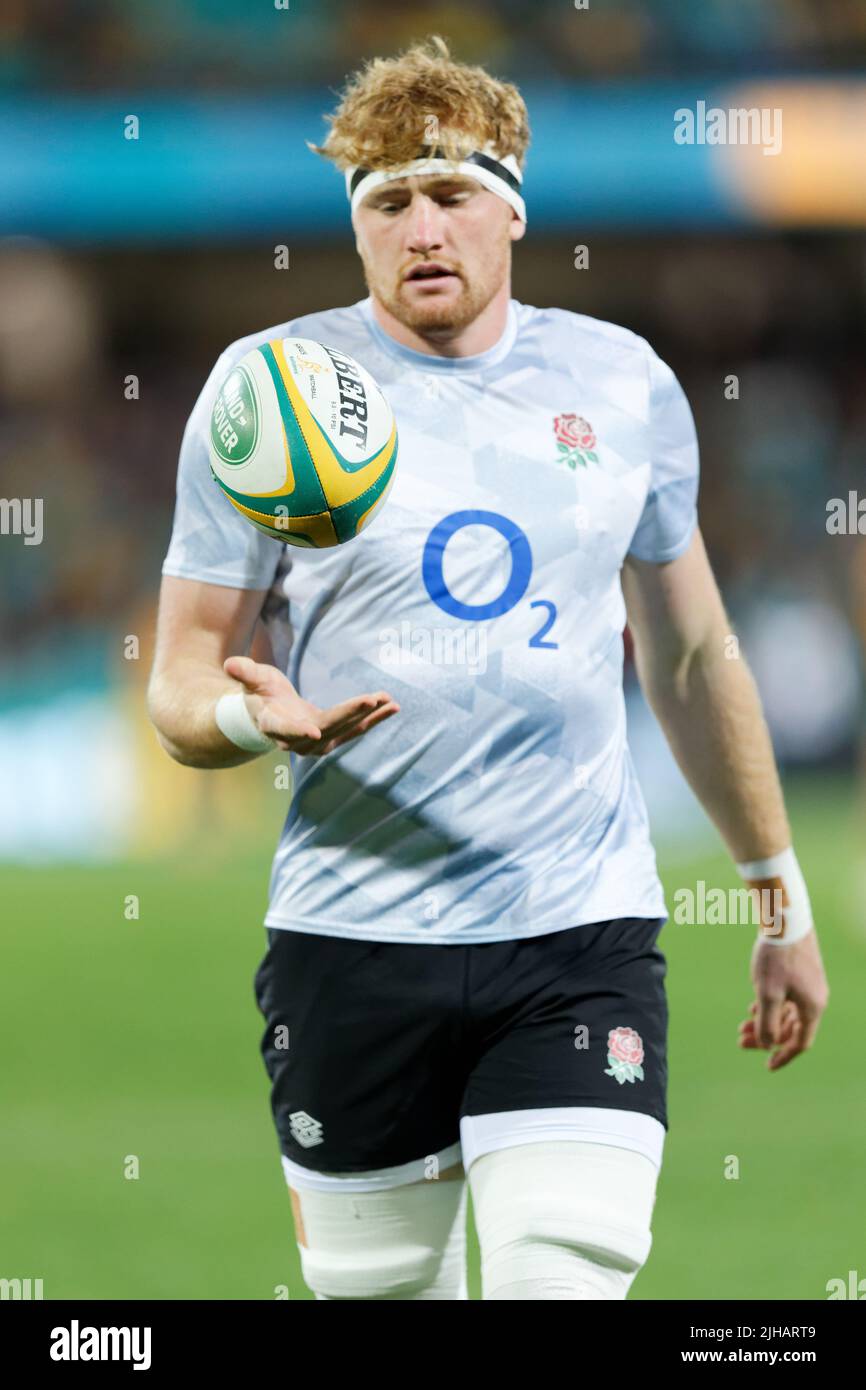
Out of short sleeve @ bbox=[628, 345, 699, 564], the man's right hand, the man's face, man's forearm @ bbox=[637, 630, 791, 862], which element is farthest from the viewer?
man's forearm @ bbox=[637, 630, 791, 862]

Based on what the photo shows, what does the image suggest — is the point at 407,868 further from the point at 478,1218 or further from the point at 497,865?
the point at 478,1218

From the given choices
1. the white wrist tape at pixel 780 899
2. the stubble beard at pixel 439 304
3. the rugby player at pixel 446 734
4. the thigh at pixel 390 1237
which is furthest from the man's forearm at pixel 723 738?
the thigh at pixel 390 1237

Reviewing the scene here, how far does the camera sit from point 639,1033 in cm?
391

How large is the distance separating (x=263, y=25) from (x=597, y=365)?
1863 cm

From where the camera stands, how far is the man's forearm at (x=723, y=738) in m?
4.30

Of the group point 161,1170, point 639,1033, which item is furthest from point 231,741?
point 161,1170

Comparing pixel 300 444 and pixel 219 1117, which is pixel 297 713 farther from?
pixel 219 1117

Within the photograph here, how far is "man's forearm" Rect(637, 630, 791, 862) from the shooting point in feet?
14.1

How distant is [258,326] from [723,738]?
67.5ft

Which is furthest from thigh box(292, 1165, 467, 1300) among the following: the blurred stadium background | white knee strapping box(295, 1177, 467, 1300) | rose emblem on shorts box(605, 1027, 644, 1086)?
the blurred stadium background

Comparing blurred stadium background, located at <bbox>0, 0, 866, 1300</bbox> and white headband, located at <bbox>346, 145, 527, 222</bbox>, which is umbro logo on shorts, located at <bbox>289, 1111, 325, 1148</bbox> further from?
blurred stadium background, located at <bbox>0, 0, 866, 1300</bbox>

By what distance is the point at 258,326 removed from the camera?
79.6ft

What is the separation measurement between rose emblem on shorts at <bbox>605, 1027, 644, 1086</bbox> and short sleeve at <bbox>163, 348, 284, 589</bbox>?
3.51ft

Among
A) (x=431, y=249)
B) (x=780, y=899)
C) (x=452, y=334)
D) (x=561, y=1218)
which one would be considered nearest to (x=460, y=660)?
(x=452, y=334)
